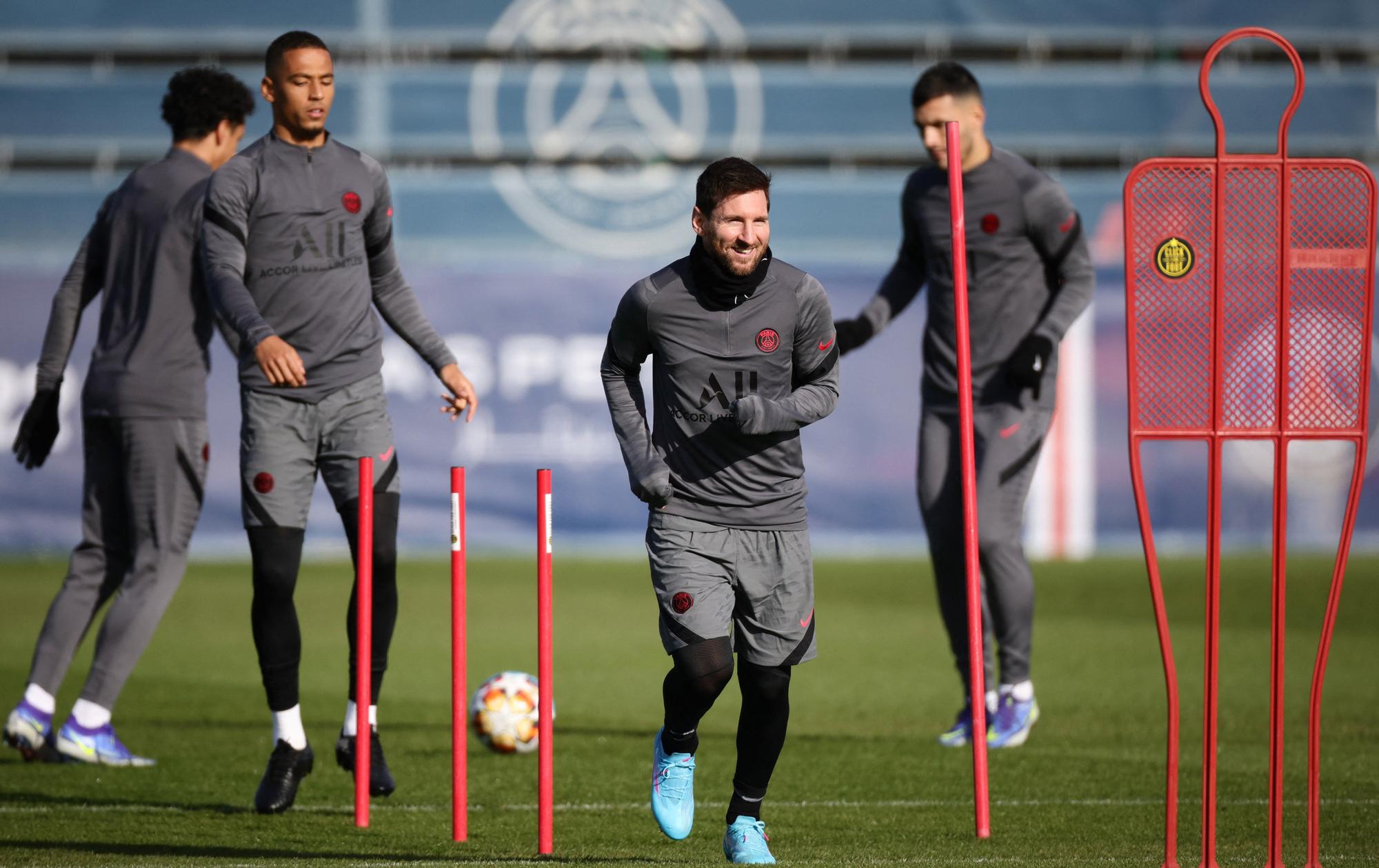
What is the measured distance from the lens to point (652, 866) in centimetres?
390

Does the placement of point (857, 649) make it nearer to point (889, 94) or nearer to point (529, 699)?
point (529, 699)

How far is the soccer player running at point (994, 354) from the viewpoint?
6035 mm

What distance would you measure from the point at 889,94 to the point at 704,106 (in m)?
1.84

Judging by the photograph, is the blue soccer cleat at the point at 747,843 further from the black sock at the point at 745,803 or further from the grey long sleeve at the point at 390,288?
the grey long sleeve at the point at 390,288

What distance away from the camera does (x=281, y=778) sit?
15.6 feet

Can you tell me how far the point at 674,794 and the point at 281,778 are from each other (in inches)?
48.8

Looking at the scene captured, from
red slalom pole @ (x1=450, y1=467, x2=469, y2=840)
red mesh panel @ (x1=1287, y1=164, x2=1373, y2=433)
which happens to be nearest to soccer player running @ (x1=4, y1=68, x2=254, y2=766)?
red slalom pole @ (x1=450, y1=467, x2=469, y2=840)

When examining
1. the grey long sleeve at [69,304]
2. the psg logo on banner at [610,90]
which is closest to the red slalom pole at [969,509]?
the grey long sleeve at [69,304]

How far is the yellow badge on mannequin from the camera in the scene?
3.75m

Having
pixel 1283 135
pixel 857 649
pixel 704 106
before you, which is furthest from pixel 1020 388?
pixel 704 106

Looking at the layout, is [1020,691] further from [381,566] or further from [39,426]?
[39,426]

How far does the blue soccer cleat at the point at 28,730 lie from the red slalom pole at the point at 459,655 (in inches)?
79.7

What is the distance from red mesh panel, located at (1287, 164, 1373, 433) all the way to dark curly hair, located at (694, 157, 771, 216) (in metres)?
1.15

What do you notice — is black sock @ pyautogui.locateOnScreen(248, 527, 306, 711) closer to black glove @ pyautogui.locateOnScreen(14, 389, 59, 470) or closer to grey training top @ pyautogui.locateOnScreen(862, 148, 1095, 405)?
black glove @ pyautogui.locateOnScreen(14, 389, 59, 470)
